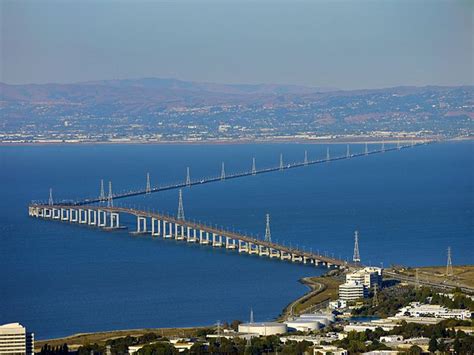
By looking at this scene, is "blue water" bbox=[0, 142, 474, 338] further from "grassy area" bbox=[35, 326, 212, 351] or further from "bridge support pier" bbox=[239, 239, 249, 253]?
"bridge support pier" bbox=[239, 239, 249, 253]

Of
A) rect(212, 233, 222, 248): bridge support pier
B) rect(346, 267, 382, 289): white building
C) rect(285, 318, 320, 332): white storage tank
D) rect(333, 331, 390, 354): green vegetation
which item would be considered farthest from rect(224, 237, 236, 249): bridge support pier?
rect(333, 331, 390, 354): green vegetation

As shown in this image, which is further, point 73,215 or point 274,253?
point 73,215

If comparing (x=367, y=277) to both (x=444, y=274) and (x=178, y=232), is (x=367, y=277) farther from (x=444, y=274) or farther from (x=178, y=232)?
(x=178, y=232)

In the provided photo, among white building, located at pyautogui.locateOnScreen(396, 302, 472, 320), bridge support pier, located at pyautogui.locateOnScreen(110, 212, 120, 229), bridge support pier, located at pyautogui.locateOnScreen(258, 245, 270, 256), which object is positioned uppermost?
white building, located at pyautogui.locateOnScreen(396, 302, 472, 320)

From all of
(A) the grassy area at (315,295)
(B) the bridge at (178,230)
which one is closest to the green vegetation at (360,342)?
(A) the grassy area at (315,295)

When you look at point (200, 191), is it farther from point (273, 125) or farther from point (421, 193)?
point (273, 125)

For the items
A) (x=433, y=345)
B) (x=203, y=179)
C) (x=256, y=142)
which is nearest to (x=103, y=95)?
(x=256, y=142)

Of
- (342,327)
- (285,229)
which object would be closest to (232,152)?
(285,229)
